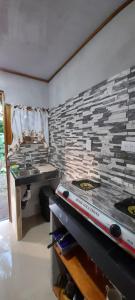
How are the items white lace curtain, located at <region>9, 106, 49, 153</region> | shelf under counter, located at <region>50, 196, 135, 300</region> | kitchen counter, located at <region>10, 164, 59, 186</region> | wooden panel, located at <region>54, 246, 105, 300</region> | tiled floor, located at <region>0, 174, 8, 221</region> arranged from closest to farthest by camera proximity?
shelf under counter, located at <region>50, 196, 135, 300</region>, wooden panel, located at <region>54, 246, 105, 300</region>, kitchen counter, located at <region>10, 164, 59, 186</region>, white lace curtain, located at <region>9, 106, 49, 153</region>, tiled floor, located at <region>0, 174, 8, 221</region>

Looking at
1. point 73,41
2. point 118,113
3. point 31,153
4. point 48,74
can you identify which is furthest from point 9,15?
point 31,153

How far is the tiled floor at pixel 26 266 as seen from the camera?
1220 mm

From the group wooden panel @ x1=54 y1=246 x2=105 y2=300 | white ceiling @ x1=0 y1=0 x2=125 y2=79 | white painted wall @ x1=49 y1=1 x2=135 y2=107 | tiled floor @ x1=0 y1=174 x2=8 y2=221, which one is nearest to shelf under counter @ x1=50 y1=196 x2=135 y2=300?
wooden panel @ x1=54 y1=246 x2=105 y2=300

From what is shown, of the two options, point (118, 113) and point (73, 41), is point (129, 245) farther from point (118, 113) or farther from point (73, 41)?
point (73, 41)

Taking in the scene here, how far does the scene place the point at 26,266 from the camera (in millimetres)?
1477

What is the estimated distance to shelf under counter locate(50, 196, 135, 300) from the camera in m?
0.53

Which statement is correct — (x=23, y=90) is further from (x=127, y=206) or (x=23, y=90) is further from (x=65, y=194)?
(x=127, y=206)

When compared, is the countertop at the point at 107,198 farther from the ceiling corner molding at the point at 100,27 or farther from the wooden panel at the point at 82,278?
the ceiling corner molding at the point at 100,27

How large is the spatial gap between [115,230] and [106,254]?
0.10m

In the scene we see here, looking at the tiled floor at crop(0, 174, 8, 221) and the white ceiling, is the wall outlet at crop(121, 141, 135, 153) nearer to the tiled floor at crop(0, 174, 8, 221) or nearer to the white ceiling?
the white ceiling

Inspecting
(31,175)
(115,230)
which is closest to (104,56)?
(115,230)

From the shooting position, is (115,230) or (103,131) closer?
(115,230)

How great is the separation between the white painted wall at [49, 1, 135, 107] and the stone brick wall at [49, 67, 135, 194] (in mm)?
80

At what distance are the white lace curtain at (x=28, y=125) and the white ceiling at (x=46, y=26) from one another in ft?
2.01
